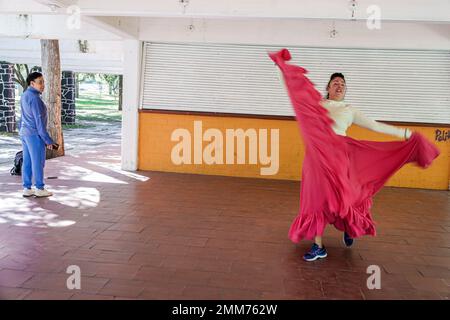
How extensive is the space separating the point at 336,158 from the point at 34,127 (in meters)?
3.76

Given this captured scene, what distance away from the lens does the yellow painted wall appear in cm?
775

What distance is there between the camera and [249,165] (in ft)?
26.6

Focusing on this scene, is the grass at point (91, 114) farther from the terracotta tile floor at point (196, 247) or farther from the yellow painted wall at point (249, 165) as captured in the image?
the terracotta tile floor at point (196, 247)

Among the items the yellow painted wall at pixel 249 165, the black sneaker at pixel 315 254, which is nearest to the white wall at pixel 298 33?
the yellow painted wall at pixel 249 165

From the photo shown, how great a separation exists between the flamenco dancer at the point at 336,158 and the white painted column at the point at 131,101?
4.74 metres

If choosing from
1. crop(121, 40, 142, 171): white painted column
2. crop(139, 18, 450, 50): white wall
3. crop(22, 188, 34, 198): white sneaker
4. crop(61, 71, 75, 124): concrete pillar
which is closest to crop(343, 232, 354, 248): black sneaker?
crop(22, 188, 34, 198): white sneaker

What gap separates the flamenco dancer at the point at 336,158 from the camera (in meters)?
3.71

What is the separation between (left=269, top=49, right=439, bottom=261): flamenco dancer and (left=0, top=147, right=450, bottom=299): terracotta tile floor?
379 mm

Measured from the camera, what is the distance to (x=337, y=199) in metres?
3.75

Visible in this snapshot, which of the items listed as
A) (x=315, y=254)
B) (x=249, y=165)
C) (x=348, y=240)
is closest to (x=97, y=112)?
(x=249, y=165)

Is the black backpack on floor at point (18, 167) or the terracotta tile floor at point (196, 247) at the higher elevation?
the black backpack on floor at point (18, 167)

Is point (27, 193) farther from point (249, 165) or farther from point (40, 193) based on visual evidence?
point (249, 165)

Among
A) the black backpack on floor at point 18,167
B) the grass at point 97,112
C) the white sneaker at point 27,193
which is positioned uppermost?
the grass at point 97,112
